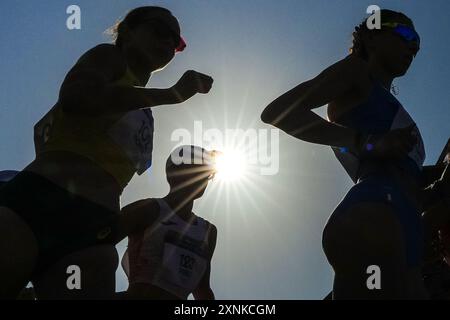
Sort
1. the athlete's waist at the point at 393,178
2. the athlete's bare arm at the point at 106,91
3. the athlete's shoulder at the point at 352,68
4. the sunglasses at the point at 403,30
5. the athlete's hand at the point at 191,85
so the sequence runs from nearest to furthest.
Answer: the athlete's bare arm at the point at 106,91, the athlete's hand at the point at 191,85, the athlete's waist at the point at 393,178, the athlete's shoulder at the point at 352,68, the sunglasses at the point at 403,30

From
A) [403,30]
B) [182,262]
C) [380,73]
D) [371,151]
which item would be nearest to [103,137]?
[371,151]

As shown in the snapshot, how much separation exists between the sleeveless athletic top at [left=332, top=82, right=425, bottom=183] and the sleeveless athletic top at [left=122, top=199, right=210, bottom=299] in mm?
2411

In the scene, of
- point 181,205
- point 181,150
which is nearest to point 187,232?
point 181,205

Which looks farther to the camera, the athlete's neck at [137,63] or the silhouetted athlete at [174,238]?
the silhouetted athlete at [174,238]

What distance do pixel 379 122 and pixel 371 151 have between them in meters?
0.24

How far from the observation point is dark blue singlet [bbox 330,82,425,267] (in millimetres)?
2555

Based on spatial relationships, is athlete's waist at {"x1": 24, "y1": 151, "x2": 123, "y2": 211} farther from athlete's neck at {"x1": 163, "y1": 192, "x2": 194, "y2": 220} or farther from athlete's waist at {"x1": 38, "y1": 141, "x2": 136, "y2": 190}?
athlete's neck at {"x1": 163, "y1": 192, "x2": 194, "y2": 220}

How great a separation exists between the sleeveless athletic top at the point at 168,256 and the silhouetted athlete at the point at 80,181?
7.39 ft

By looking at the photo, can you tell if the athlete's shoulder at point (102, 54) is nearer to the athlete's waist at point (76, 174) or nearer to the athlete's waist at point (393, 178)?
the athlete's waist at point (76, 174)

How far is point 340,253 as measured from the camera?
2.46 metres

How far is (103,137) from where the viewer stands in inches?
104

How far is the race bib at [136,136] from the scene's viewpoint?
8.88ft

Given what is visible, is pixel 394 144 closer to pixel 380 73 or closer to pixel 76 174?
pixel 380 73

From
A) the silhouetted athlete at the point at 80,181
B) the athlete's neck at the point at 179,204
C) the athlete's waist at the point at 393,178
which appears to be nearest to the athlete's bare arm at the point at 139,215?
the athlete's neck at the point at 179,204
